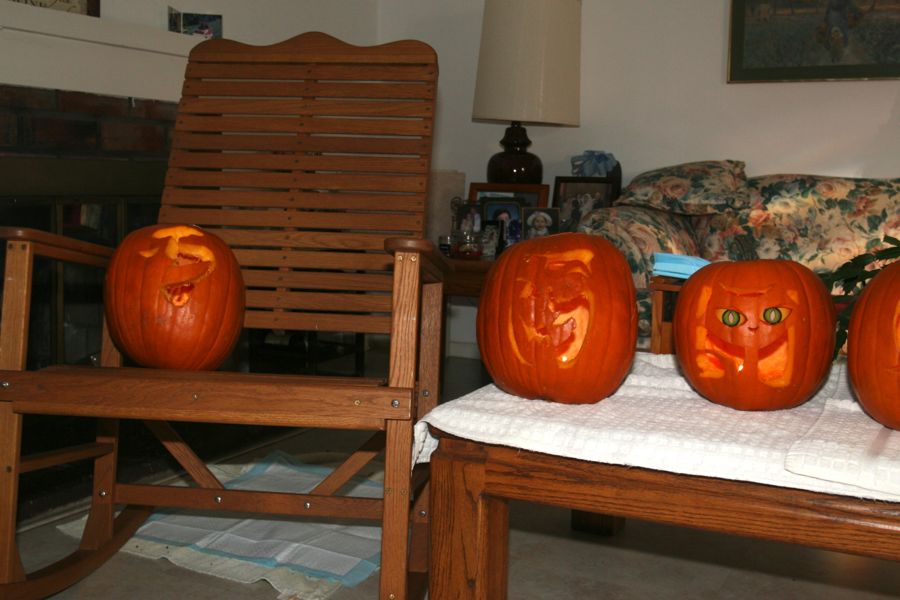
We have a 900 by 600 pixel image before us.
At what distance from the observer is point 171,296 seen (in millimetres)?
1493

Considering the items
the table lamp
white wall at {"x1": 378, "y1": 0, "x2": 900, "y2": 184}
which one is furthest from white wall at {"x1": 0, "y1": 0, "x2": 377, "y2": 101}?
white wall at {"x1": 378, "y1": 0, "x2": 900, "y2": 184}

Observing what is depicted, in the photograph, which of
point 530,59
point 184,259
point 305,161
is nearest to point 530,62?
point 530,59

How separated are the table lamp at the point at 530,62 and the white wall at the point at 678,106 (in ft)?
1.48

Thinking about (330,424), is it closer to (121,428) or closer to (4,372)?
(4,372)

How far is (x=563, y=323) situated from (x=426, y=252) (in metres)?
0.32

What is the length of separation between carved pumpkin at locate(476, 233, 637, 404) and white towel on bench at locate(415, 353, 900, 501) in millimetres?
27

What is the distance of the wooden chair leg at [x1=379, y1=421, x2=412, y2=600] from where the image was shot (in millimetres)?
1271

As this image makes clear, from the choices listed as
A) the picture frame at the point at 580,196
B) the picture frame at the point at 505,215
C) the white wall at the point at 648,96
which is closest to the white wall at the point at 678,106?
the white wall at the point at 648,96

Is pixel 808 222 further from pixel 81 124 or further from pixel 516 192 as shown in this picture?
pixel 81 124

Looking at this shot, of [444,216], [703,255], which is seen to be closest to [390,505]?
[703,255]

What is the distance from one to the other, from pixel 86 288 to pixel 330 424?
4.36 ft

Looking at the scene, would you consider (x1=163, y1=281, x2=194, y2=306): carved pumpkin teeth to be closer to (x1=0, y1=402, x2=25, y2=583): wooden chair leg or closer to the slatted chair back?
(x1=0, y1=402, x2=25, y2=583): wooden chair leg

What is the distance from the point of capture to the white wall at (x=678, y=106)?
3.43 meters

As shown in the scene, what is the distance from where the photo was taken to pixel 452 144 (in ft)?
13.7
